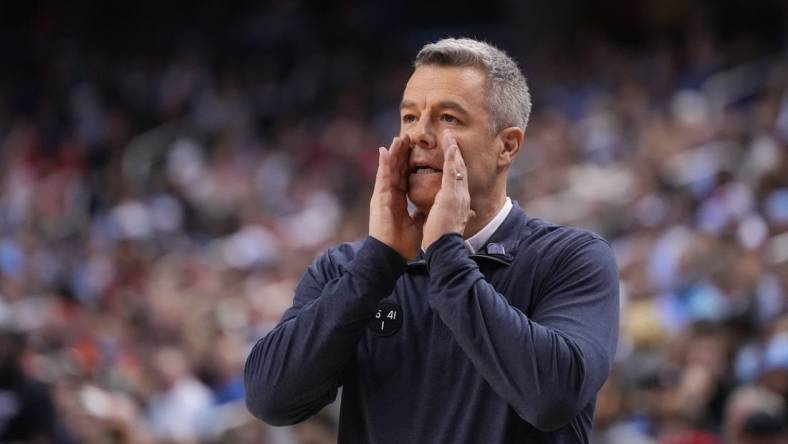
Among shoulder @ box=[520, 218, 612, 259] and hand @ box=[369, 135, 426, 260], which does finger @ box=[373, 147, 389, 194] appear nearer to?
hand @ box=[369, 135, 426, 260]

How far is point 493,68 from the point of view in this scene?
2588mm

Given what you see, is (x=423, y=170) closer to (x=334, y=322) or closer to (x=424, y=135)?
(x=424, y=135)

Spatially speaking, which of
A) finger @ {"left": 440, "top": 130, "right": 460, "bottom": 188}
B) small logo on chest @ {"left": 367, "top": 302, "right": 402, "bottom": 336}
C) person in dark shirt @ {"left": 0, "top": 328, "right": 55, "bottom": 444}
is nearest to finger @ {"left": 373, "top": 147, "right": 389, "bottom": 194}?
finger @ {"left": 440, "top": 130, "right": 460, "bottom": 188}

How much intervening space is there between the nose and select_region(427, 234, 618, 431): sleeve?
8.5 inches

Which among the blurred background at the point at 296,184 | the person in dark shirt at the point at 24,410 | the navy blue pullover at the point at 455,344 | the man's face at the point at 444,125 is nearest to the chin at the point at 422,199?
the man's face at the point at 444,125

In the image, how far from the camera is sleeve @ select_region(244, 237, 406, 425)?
2428 millimetres

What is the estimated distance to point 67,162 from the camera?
1185 centimetres

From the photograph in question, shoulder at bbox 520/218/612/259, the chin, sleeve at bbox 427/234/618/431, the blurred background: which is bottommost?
sleeve at bbox 427/234/618/431

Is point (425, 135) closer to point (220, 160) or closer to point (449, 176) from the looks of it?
point (449, 176)

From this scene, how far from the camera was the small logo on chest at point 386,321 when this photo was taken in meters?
2.55

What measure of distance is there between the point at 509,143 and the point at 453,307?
43cm

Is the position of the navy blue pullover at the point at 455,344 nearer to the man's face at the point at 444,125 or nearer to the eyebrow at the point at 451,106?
the man's face at the point at 444,125

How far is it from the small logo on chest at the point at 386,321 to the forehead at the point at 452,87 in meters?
0.39

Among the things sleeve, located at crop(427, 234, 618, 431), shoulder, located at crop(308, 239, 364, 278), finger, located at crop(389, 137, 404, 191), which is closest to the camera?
sleeve, located at crop(427, 234, 618, 431)
